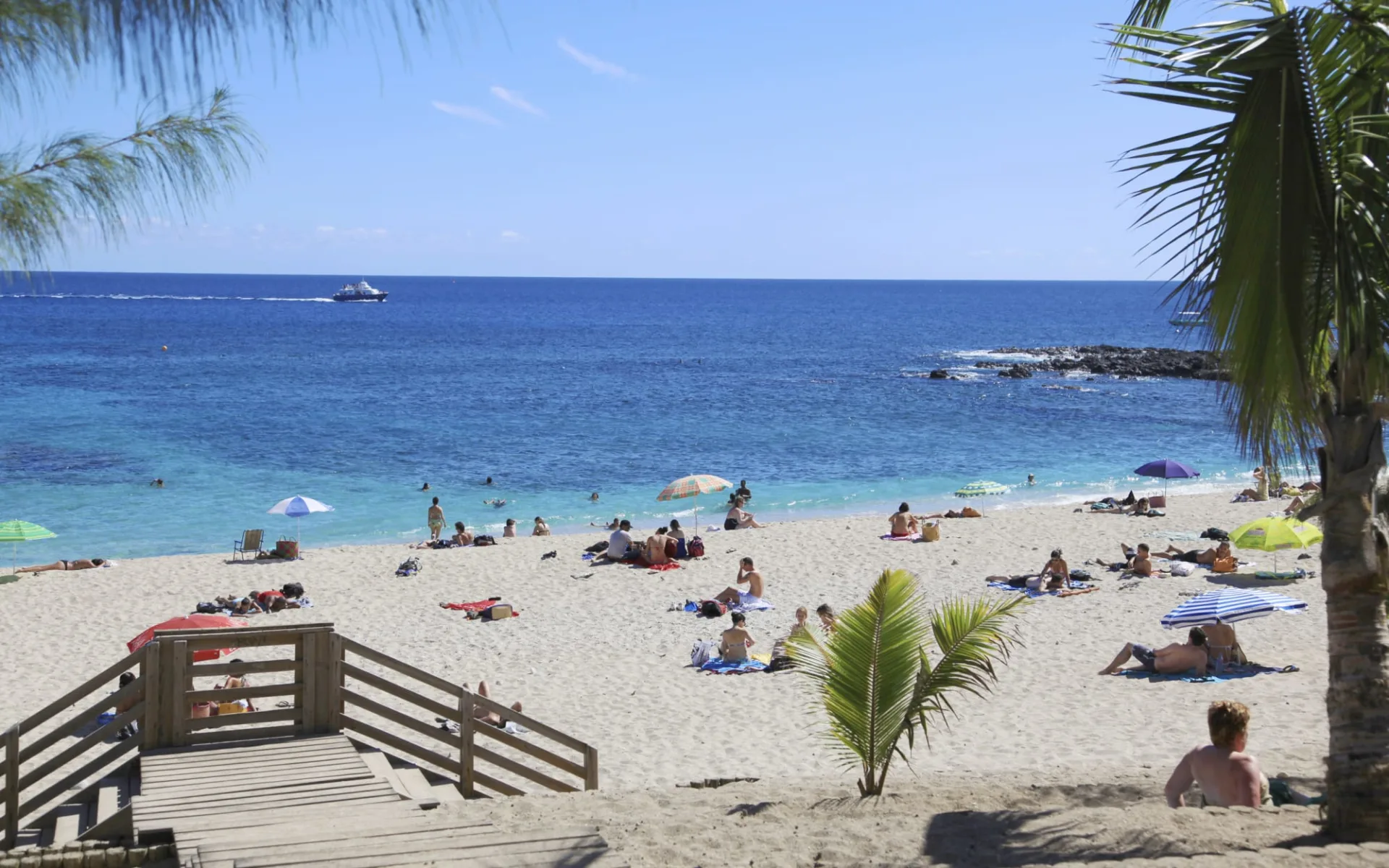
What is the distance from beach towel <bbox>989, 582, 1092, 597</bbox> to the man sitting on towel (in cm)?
408

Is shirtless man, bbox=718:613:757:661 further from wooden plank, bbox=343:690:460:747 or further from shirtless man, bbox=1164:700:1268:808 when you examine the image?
shirtless man, bbox=1164:700:1268:808

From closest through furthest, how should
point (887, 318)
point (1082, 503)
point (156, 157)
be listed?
point (156, 157), point (1082, 503), point (887, 318)

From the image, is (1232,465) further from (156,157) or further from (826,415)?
(156,157)

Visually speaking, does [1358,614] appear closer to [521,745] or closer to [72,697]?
[521,745]

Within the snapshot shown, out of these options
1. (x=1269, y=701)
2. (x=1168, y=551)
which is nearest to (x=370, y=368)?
(x=1168, y=551)

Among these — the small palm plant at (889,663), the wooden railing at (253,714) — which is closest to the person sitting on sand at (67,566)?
the wooden railing at (253,714)

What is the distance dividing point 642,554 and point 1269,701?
12.1 meters

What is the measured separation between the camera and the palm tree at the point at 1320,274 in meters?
5.17

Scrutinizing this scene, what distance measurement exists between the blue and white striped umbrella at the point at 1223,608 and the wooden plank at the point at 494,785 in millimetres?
9033

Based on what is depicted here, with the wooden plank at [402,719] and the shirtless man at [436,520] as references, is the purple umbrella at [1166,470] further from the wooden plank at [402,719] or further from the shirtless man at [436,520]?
the wooden plank at [402,719]

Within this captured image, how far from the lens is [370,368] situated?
73250 millimetres

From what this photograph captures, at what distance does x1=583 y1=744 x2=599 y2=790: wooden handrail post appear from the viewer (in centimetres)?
863

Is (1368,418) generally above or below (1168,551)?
above

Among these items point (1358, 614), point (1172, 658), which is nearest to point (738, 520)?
point (1172, 658)
